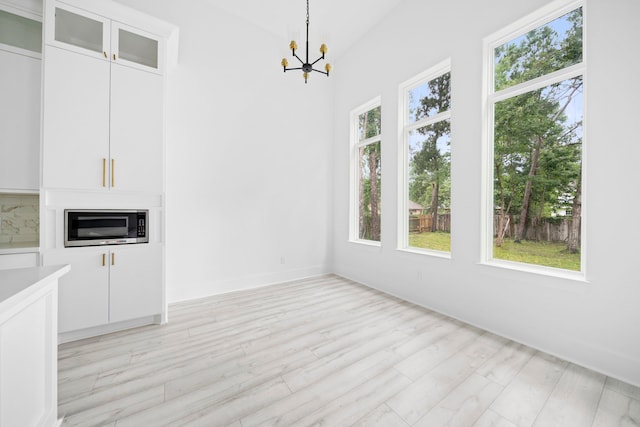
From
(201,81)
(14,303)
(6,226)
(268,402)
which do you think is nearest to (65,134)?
(6,226)

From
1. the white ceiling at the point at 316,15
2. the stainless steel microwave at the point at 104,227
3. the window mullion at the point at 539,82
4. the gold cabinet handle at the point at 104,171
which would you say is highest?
the white ceiling at the point at 316,15

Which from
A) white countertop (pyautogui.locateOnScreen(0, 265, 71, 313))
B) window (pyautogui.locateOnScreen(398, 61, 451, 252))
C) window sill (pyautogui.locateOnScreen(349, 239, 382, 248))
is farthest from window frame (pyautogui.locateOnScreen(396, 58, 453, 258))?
white countertop (pyautogui.locateOnScreen(0, 265, 71, 313))

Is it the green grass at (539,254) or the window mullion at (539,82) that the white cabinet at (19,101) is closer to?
the window mullion at (539,82)

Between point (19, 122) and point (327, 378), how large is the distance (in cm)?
347

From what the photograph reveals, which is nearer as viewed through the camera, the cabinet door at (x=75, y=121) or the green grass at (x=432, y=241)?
the cabinet door at (x=75, y=121)

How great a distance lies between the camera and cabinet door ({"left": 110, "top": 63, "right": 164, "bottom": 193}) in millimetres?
2508

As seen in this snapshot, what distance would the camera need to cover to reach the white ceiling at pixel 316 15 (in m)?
3.56

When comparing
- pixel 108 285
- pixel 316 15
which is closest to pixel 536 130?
pixel 316 15

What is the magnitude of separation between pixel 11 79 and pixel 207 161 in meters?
1.82

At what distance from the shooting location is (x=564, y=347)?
207 centimetres

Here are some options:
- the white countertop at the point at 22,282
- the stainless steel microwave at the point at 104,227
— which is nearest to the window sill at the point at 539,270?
the white countertop at the point at 22,282

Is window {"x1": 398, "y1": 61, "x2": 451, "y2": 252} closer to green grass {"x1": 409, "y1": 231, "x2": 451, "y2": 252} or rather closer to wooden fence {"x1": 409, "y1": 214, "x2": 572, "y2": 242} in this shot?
green grass {"x1": 409, "y1": 231, "x2": 451, "y2": 252}

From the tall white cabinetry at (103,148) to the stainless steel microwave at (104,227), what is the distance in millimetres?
48

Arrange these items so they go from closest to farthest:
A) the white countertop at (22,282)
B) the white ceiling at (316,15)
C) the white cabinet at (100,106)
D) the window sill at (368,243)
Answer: the white countertop at (22,282) → the white cabinet at (100,106) → the white ceiling at (316,15) → the window sill at (368,243)
